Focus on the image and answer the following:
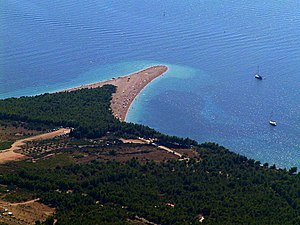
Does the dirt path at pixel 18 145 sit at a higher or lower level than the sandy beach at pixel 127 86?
lower

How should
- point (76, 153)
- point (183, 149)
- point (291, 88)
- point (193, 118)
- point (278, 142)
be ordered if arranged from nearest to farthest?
point (76, 153) → point (183, 149) → point (278, 142) → point (193, 118) → point (291, 88)

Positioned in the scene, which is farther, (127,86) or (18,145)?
(127,86)

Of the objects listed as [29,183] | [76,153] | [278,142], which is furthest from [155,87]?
[29,183]

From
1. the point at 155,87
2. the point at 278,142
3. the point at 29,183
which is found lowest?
the point at 29,183

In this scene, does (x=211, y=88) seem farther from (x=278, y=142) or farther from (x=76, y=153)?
(x=76, y=153)

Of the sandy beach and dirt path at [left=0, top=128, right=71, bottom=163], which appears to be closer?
dirt path at [left=0, top=128, right=71, bottom=163]

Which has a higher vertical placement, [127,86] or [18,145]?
[127,86]

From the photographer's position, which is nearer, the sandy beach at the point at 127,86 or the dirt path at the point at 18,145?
the dirt path at the point at 18,145

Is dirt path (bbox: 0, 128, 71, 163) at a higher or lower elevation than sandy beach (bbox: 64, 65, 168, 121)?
lower
